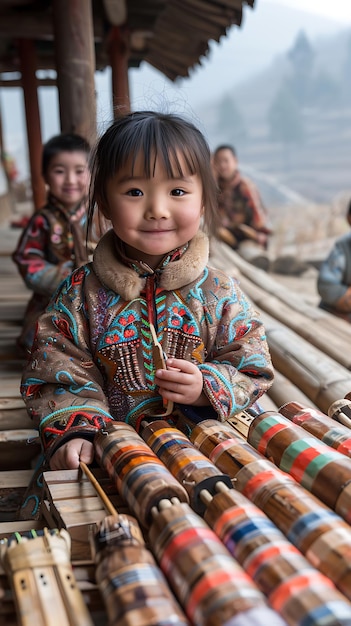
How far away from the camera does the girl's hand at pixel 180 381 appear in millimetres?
1581

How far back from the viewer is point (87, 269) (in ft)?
5.95

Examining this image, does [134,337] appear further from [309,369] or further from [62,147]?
[62,147]

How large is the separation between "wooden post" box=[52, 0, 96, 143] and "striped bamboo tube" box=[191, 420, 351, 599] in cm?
277

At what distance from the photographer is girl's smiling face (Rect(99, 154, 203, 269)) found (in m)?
1.57

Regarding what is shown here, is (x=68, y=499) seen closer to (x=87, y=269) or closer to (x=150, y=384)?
(x=150, y=384)

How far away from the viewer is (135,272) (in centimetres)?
174

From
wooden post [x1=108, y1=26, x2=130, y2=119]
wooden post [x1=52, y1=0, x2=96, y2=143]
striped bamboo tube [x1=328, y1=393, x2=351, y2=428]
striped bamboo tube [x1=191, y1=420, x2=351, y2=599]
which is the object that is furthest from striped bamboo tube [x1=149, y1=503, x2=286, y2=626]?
wooden post [x1=108, y1=26, x2=130, y2=119]

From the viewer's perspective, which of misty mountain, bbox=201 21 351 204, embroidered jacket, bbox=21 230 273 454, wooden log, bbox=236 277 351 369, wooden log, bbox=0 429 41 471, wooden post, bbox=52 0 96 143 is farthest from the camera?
misty mountain, bbox=201 21 351 204

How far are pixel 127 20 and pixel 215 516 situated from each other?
21.2ft

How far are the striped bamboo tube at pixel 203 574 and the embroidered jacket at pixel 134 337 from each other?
1.93 ft

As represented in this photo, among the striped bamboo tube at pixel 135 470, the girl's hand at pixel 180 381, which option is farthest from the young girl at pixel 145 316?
the striped bamboo tube at pixel 135 470

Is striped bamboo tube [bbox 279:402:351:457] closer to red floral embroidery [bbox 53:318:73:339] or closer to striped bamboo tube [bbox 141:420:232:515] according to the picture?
striped bamboo tube [bbox 141:420:232:515]

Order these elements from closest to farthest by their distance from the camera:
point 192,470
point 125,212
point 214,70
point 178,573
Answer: point 178,573
point 192,470
point 125,212
point 214,70

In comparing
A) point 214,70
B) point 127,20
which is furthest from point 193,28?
point 214,70
